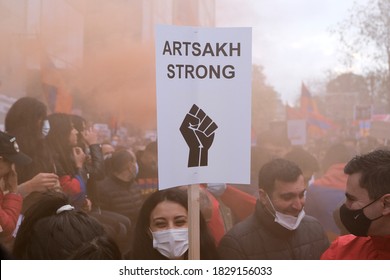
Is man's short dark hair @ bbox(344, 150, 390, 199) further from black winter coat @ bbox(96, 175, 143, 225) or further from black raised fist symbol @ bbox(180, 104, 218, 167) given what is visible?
black winter coat @ bbox(96, 175, 143, 225)

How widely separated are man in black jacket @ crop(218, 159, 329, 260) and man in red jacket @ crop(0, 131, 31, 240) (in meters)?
1.12

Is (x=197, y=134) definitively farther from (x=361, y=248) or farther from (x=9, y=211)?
(x=9, y=211)

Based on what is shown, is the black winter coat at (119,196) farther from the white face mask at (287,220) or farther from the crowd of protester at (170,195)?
the white face mask at (287,220)

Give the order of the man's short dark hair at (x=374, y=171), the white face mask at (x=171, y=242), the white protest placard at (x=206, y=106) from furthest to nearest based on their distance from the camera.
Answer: the white face mask at (x=171, y=242) < the white protest placard at (x=206, y=106) < the man's short dark hair at (x=374, y=171)

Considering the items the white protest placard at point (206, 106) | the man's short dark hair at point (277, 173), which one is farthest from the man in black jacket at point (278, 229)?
the white protest placard at point (206, 106)

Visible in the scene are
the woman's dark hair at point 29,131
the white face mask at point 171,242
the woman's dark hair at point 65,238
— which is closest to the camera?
the woman's dark hair at point 65,238

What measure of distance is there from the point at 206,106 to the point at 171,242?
2.32 feet

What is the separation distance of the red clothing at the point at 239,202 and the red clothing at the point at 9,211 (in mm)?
1159

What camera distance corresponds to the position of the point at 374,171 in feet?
7.11

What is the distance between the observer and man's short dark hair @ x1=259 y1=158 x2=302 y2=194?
288cm

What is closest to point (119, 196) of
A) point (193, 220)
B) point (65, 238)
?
point (193, 220)

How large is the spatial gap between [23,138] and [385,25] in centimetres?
233

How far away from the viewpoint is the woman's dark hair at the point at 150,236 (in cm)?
262
